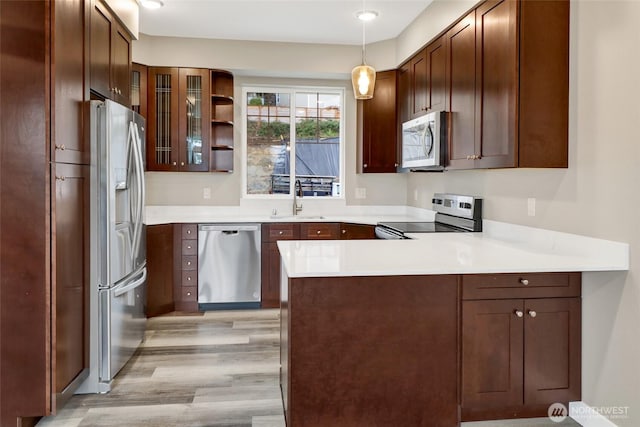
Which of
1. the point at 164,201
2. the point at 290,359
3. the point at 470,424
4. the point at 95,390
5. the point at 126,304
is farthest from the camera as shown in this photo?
the point at 164,201

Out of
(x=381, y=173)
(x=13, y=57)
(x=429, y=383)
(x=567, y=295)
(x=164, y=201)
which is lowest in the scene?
(x=429, y=383)

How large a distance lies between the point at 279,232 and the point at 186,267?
3.09 ft

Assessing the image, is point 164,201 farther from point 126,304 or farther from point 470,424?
point 470,424

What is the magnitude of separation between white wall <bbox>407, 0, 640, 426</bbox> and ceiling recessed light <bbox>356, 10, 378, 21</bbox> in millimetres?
1895

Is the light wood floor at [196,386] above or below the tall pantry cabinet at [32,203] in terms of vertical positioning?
below

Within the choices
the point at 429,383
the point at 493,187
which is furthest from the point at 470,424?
the point at 493,187

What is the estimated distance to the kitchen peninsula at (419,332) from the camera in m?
2.06

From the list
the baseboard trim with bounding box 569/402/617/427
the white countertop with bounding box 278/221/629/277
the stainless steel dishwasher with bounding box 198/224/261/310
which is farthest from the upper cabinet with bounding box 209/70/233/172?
the baseboard trim with bounding box 569/402/617/427

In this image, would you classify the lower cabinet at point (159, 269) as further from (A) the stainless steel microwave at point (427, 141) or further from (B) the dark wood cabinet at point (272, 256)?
(A) the stainless steel microwave at point (427, 141)

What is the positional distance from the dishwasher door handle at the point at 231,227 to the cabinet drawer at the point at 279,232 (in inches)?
3.7

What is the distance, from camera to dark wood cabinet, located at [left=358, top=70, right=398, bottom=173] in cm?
478

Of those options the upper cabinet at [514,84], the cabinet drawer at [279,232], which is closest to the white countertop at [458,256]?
the upper cabinet at [514,84]

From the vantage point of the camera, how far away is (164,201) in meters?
5.03

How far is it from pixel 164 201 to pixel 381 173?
2.34 m
